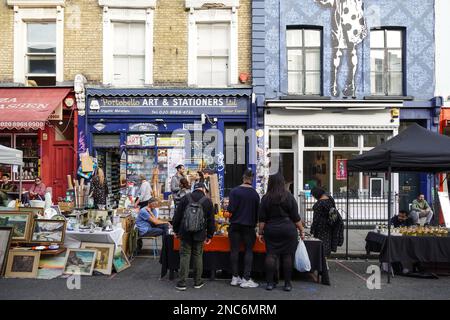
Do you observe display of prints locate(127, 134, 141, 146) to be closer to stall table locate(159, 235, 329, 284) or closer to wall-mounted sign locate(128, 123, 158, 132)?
wall-mounted sign locate(128, 123, 158, 132)

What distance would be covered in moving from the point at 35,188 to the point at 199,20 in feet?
23.9

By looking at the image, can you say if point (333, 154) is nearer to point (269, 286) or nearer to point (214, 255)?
point (214, 255)

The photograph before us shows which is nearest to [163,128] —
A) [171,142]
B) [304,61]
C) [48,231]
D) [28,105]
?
[171,142]

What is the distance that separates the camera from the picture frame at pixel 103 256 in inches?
328

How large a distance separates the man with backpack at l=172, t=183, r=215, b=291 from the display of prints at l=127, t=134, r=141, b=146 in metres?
7.86

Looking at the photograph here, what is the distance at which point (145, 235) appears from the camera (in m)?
9.78

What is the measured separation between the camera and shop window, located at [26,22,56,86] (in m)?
15.2

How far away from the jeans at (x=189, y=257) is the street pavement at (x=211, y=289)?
0.25 meters

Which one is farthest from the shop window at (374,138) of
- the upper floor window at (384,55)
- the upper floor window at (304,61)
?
the upper floor window at (304,61)

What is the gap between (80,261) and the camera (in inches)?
328

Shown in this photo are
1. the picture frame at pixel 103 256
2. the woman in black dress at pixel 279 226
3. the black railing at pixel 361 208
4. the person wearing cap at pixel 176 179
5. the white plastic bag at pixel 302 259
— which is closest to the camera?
the woman in black dress at pixel 279 226

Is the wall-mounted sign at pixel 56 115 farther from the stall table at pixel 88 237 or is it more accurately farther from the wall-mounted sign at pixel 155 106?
the stall table at pixel 88 237

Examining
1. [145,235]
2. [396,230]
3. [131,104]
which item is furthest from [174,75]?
[396,230]

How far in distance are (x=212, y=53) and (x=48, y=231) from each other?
8.72 m
